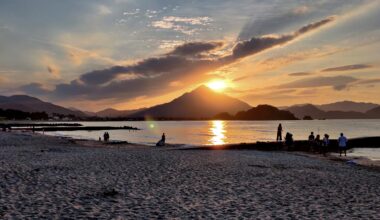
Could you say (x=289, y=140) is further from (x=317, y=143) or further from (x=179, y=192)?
(x=179, y=192)

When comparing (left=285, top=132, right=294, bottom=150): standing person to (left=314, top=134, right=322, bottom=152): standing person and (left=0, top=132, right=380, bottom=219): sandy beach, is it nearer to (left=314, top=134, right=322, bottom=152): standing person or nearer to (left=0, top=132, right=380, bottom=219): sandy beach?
(left=314, top=134, right=322, bottom=152): standing person

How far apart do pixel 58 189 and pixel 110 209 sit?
4.60 meters

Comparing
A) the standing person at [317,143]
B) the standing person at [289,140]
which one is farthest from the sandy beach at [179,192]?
the standing person at [289,140]

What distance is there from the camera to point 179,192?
16375 mm

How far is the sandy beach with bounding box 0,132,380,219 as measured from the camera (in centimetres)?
1258

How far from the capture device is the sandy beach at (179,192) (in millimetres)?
12578

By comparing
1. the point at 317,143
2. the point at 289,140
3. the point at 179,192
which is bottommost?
the point at 179,192

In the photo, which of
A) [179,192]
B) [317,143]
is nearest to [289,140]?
[317,143]

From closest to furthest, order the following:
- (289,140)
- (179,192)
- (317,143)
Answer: (179,192) < (317,143) < (289,140)

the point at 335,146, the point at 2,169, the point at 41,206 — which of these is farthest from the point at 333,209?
the point at 335,146

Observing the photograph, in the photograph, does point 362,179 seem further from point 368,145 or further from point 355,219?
point 368,145

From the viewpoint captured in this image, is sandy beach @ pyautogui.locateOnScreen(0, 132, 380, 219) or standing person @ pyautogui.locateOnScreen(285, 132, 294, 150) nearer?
sandy beach @ pyautogui.locateOnScreen(0, 132, 380, 219)

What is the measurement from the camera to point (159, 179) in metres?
19.8

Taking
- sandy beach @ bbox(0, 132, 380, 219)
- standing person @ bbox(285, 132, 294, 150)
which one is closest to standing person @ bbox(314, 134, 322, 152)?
standing person @ bbox(285, 132, 294, 150)
